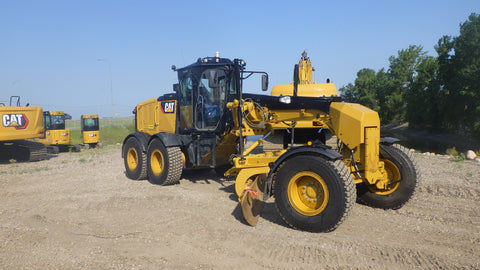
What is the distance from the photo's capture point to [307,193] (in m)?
5.23

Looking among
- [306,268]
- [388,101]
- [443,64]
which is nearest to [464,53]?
[443,64]

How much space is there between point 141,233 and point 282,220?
2172 millimetres

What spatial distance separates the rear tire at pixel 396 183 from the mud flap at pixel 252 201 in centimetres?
185

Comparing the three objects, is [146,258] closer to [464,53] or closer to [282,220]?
[282,220]

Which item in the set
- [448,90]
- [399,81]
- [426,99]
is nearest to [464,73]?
[448,90]

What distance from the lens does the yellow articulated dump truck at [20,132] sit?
13.1 metres

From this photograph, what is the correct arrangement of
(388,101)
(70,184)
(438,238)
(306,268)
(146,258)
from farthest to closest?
(388,101)
(70,184)
(438,238)
(146,258)
(306,268)

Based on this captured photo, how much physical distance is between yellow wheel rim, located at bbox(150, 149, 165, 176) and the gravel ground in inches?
31.3

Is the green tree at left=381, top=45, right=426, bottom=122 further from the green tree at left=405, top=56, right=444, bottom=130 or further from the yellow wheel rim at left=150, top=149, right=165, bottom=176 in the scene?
the yellow wheel rim at left=150, top=149, right=165, bottom=176

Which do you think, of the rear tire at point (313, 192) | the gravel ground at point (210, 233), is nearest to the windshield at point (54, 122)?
the gravel ground at point (210, 233)

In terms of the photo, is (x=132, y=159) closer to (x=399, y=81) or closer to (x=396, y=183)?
(x=396, y=183)

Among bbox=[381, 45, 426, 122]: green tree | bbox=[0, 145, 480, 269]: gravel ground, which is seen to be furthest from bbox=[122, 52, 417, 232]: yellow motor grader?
bbox=[381, 45, 426, 122]: green tree

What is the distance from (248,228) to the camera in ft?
17.7

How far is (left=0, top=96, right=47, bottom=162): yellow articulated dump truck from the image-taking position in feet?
42.9
